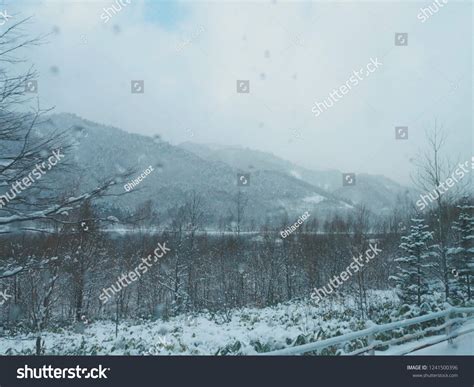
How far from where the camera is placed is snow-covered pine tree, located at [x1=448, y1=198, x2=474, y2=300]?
12797 mm

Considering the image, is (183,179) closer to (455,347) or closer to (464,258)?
(464,258)

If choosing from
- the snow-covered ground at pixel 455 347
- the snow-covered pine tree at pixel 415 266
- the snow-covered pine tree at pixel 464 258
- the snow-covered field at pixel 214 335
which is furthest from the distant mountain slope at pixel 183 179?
the snow-covered pine tree at pixel 464 258

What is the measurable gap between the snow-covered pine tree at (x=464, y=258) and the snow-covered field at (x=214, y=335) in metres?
2.60

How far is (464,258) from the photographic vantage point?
13148mm

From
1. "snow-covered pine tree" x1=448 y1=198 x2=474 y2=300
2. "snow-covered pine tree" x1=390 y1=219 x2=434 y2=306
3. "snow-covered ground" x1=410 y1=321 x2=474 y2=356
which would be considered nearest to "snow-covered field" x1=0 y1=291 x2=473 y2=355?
"snow-covered pine tree" x1=390 y1=219 x2=434 y2=306

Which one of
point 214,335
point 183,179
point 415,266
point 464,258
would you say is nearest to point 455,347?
point 214,335

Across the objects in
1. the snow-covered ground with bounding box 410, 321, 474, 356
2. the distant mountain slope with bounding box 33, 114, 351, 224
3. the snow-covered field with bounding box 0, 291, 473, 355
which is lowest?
the snow-covered field with bounding box 0, 291, 473, 355

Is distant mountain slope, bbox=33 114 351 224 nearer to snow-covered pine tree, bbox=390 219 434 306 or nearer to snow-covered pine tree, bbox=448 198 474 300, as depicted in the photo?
snow-covered pine tree, bbox=390 219 434 306

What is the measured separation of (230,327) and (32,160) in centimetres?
926

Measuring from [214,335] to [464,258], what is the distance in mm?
9613

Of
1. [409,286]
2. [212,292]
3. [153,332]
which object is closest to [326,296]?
[409,286]

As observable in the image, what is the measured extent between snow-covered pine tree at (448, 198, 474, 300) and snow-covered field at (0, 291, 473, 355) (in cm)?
260

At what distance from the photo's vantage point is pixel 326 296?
55.5 feet

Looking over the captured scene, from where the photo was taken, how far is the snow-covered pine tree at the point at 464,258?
12797 millimetres
